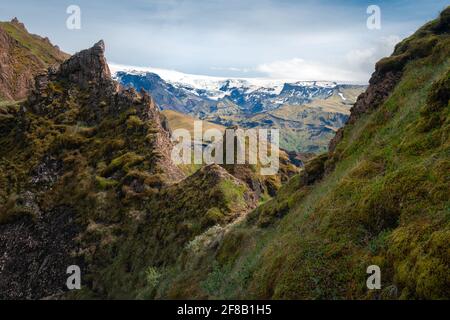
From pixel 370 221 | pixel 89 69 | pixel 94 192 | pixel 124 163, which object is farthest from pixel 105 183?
pixel 370 221

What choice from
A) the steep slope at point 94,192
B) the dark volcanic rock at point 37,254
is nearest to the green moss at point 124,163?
the steep slope at point 94,192

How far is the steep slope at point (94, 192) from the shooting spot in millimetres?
51569

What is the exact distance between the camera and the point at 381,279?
612 inches

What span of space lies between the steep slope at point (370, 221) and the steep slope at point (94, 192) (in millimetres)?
16609

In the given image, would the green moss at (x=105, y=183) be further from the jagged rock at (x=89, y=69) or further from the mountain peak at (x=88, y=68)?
the mountain peak at (x=88, y=68)

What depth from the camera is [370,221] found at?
1884 centimetres

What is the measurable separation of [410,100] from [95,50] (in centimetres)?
7550

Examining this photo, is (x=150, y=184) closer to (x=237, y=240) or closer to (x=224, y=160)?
(x=237, y=240)

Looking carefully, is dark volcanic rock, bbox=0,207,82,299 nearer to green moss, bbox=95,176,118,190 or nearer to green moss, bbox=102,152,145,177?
green moss, bbox=95,176,118,190

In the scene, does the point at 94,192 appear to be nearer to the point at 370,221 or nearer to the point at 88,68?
the point at 88,68

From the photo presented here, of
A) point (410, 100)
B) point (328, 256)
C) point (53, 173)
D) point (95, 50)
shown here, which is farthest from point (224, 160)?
point (328, 256)

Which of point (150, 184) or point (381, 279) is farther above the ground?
point (381, 279)

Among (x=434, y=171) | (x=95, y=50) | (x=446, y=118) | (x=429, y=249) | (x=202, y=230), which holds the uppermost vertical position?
(x=95, y=50)

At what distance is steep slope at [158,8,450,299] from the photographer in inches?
599
